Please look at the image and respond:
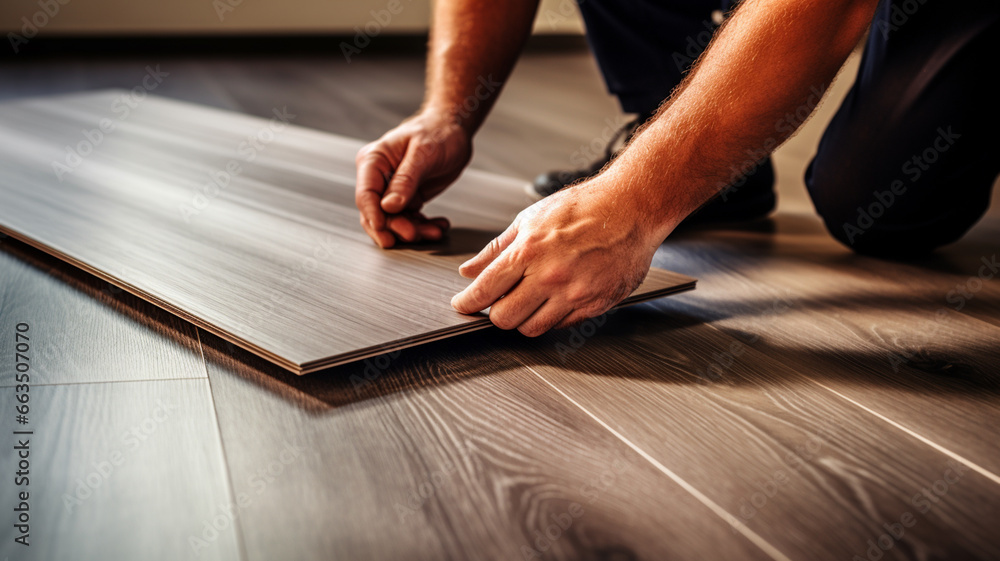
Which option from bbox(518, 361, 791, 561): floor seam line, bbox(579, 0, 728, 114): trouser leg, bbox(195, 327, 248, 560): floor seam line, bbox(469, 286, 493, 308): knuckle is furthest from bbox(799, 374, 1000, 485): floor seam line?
bbox(579, 0, 728, 114): trouser leg

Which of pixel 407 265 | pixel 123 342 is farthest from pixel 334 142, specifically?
pixel 123 342

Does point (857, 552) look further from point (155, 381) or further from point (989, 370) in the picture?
point (155, 381)

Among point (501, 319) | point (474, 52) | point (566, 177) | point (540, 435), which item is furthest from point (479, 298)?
point (566, 177)

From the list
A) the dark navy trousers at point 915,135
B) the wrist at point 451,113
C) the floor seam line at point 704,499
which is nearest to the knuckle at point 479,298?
the floor seam line at point 704,499

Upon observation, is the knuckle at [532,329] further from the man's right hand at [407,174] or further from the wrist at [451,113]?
the wrist at [451,113]

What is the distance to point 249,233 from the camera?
1213mm

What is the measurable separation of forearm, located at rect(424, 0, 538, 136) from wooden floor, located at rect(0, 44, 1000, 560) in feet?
1.58

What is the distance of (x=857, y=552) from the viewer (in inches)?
22.3

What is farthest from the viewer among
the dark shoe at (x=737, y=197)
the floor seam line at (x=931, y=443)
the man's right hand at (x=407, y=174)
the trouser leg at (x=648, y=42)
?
the trouser leg at (x=648, y=42)

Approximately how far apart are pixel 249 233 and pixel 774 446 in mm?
851

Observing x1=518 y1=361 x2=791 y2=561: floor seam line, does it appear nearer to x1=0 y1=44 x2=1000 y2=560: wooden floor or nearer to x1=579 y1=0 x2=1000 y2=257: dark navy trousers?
x1=0 y1=44 x2=1000 y2=560: wooden floor

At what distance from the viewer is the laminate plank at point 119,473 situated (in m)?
0.55

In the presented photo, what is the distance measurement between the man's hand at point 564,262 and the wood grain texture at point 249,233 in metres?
0.05

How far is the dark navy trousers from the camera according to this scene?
4.01 ft
